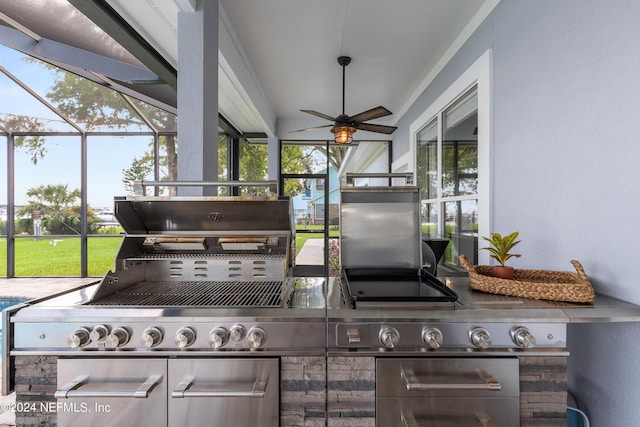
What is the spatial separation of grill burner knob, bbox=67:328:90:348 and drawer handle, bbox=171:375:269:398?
426mm

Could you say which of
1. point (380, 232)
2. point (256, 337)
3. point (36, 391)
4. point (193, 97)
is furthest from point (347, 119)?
point (36, 391)

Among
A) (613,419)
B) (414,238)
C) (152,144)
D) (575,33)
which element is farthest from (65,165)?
(613,419)

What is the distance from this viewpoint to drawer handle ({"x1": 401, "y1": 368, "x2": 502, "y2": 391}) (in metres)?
1.11

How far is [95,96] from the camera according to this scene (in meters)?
4.52

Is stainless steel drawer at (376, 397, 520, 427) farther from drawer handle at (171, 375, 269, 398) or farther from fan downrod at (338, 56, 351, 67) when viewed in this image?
fan downrod at (338, 56, 351, 67)

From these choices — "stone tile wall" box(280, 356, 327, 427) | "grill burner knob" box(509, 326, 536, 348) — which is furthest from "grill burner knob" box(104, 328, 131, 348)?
"grill burner knob" box(509, 326, 536, 348)

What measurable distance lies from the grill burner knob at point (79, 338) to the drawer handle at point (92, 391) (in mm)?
147

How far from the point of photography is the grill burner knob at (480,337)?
3.72ft

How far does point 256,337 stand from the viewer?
3.74 feet

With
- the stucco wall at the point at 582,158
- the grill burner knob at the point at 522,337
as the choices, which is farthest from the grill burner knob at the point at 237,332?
the stucco wall at the point at 582,158

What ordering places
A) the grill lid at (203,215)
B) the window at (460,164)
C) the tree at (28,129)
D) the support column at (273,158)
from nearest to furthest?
1. the grill lid at (203,215)
2. the window at (460,164)
3. the tree at (28,129)
4. the support column at (273,158)

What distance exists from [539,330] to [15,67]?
6.45 m

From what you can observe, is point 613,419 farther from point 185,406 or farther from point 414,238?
point 185,406

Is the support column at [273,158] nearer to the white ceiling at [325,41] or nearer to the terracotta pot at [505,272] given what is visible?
the white ceiling at [325,41]
